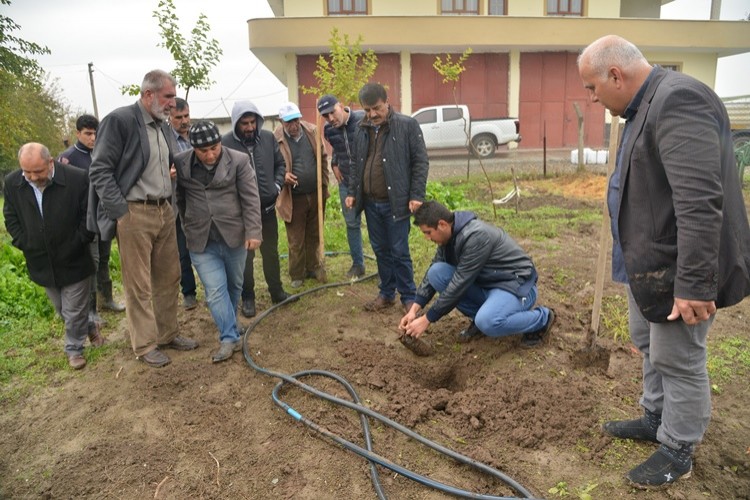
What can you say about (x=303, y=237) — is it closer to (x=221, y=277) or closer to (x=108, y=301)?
(x=221, y=277)

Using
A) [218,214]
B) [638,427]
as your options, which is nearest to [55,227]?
[218,214]

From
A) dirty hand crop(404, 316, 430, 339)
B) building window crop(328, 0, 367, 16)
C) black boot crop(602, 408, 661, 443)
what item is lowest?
black boot crop(602, 408, 661, 443)

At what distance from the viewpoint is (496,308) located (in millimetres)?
3752

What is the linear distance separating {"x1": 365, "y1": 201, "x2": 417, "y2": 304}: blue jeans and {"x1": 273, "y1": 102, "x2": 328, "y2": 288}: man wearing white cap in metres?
0.96

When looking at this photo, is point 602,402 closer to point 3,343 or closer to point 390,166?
point 390,166

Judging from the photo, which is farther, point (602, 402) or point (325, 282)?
point (325, 282)

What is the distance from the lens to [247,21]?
60.2 feet

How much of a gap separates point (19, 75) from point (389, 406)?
33.2 feet

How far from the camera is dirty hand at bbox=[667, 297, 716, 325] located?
2.09 meters

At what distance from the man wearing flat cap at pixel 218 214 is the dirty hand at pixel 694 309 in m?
2.92

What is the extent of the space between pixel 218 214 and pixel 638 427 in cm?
309

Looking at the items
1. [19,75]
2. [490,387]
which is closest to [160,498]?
[490,387]

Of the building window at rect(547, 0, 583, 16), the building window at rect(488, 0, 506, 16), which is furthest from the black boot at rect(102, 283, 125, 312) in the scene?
the building window at rect(547, 0, 583, 16)

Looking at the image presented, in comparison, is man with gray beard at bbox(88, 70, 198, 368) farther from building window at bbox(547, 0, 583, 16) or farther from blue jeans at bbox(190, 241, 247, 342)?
building window at bbox(547, 0, 583, 16)
